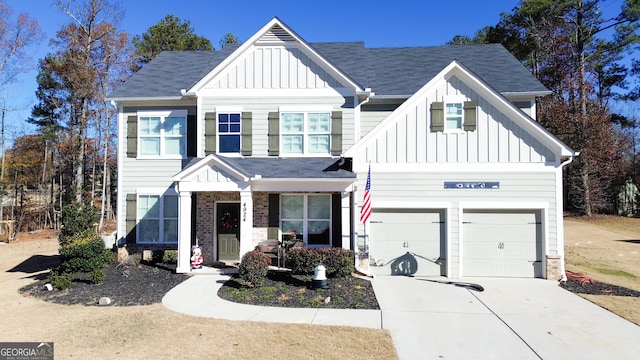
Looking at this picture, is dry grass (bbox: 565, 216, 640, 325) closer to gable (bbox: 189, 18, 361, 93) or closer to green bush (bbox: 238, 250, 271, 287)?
green bush (bbox: 238, 250, 271, 287)

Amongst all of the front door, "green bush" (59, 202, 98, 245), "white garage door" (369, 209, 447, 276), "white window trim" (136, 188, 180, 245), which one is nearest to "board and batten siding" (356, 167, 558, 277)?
"white garage door" (369, 209, 447, 276)

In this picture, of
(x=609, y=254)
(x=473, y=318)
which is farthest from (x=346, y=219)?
(x=609, y=254)

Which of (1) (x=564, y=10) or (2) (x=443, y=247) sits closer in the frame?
(2) (x=443, y=247)

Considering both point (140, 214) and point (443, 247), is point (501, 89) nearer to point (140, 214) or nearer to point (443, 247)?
point (443, 247)

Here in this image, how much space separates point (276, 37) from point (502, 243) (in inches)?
421

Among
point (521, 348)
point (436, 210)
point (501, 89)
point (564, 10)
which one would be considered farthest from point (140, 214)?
point (564, 10)

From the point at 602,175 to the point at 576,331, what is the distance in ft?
89.3

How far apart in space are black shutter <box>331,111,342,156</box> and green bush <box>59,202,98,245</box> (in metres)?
8.88

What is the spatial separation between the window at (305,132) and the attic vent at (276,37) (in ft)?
8.77

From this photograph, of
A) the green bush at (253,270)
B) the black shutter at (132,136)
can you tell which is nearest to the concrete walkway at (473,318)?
the green bush at (253,270)

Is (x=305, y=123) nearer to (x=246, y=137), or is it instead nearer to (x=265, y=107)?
(x=265, y=107)

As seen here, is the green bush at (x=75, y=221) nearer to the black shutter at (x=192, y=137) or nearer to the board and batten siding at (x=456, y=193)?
the black shutter at (x=192, y=137)

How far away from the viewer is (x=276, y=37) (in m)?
13.6

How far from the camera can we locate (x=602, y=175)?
28.6m
